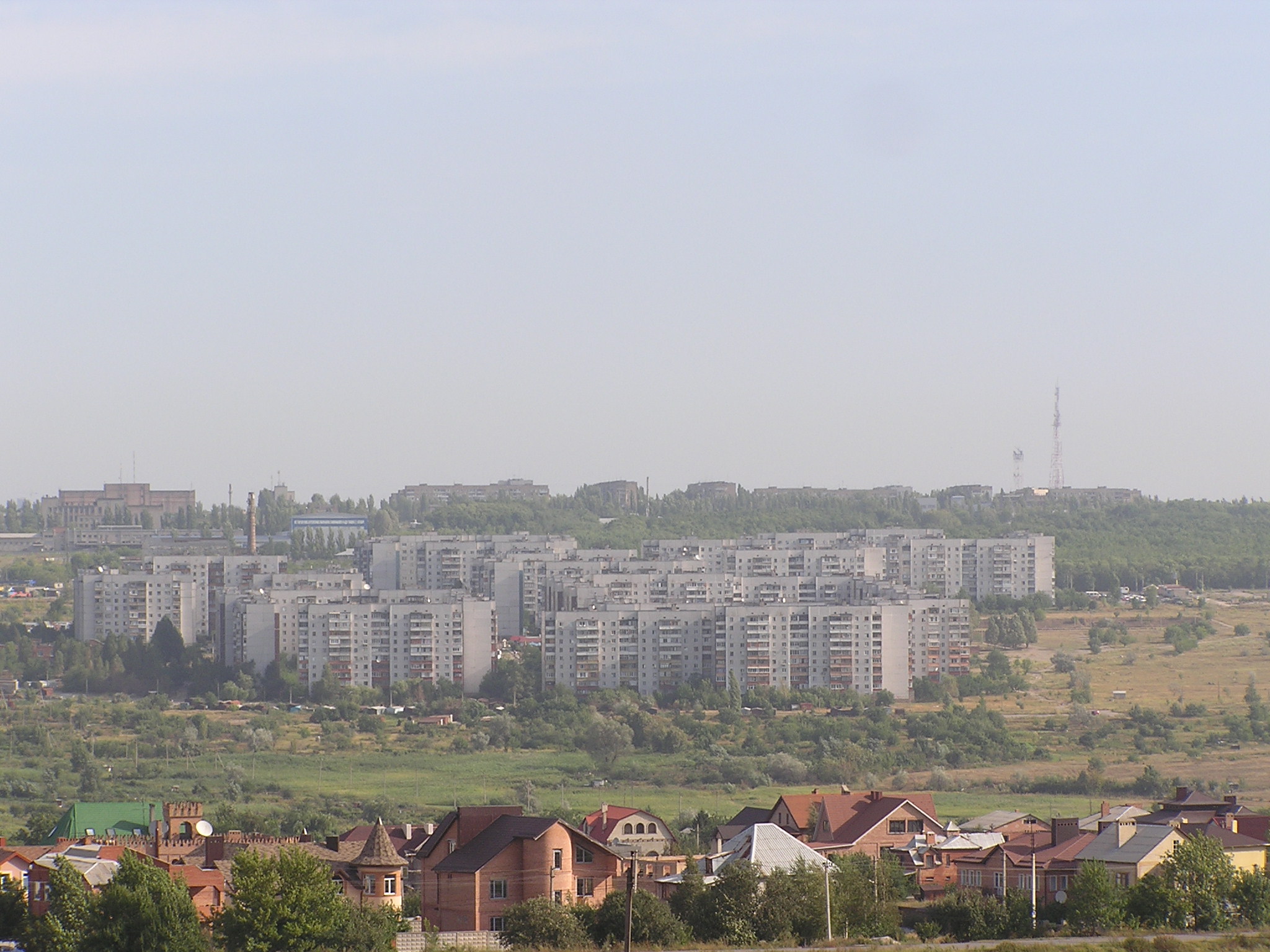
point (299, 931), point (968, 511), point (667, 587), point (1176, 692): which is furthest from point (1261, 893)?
point (968, 511)

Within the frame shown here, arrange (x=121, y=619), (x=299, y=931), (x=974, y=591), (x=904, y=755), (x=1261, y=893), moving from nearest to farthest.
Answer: (x=299, y=931), (x=1261, y=893), (x=904, y=755), (x=121, y=619), (x=974, y=591)

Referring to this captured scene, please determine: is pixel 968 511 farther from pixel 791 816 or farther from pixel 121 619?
pixel 791 816

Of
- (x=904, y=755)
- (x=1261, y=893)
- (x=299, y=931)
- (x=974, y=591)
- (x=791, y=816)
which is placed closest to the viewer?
(x=299, y=931)

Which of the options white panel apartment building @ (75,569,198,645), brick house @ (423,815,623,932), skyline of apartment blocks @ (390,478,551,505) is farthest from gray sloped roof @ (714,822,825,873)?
skyline of apartment blocks @ (390,478,551,505)

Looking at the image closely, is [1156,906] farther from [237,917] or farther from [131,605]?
[131,605]

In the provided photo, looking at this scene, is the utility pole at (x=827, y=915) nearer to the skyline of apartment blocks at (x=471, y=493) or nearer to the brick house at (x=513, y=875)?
the brick house at (x=513, y=875)

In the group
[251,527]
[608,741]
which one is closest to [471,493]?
[251,527]

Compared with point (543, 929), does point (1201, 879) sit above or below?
above
